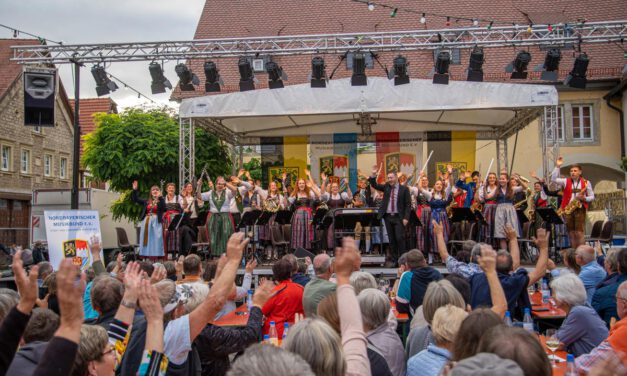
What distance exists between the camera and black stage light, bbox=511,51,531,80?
41.4ft

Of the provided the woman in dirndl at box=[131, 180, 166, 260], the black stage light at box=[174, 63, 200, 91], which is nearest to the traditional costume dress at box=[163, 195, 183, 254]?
the woman in dirndl at box=[131, 180, 166, 260]

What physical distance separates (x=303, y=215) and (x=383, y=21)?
15.2 m

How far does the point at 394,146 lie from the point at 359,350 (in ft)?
48.8

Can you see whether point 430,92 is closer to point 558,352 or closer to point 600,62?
point 558,352

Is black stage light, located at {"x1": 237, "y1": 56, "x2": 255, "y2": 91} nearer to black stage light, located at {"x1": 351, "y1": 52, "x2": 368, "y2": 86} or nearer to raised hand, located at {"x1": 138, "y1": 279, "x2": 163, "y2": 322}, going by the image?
black stage light, located at {"x1": 351, "y1": 52, "x2": 368, "y2": 86}

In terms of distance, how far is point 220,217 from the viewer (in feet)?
43.7

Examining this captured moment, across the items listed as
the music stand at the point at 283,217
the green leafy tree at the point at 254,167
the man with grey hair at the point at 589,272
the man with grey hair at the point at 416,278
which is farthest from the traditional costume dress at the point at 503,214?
the green leafy tree at the point at 254,167

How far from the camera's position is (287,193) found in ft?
47.1

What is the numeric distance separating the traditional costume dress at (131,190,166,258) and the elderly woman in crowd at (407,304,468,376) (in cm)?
1046

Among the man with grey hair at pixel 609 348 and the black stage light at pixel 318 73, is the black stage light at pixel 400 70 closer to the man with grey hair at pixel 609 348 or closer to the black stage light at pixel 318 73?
the black stage light at pixel 318 73

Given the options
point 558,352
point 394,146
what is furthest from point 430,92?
point 558,352

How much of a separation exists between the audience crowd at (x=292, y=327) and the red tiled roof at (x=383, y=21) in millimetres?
18989

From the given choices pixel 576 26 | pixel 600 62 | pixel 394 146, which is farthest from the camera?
pixel 600 62

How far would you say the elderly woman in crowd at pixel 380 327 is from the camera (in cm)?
387
